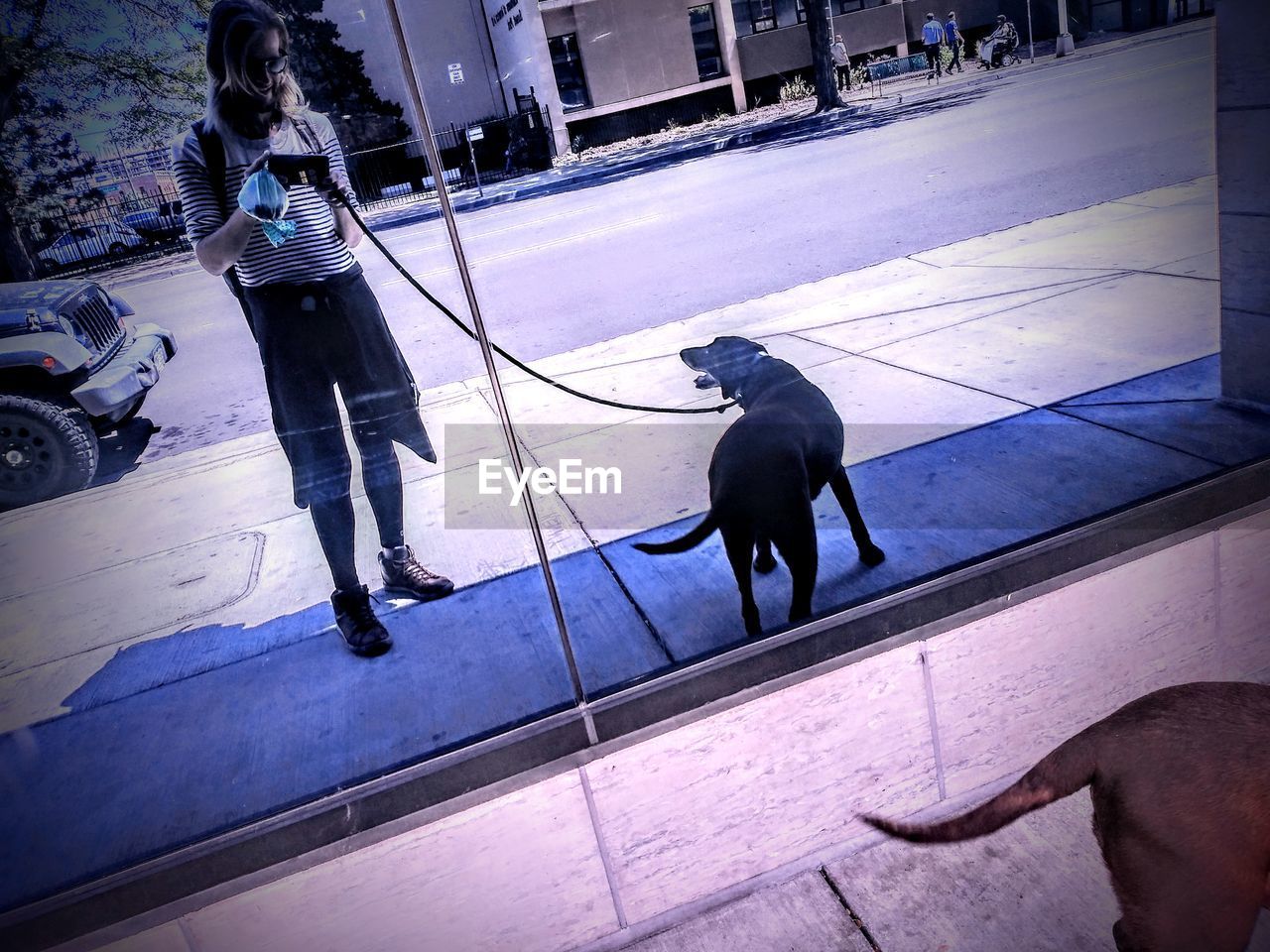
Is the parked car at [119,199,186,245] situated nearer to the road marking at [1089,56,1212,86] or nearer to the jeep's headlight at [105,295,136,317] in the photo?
the jeep's headlight at [105,295,136,317]

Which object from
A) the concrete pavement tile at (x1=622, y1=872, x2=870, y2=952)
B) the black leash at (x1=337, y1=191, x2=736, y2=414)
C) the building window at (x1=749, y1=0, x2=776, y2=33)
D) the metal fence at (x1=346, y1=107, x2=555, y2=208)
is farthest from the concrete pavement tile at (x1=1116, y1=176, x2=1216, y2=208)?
the concrete pavement tile at (x1=622, y1=872, x2=870, y2=952)

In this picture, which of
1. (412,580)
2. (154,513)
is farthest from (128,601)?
(412,580)

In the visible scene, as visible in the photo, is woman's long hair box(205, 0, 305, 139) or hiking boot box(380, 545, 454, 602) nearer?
woman's long hair box(205, 0, 305, 139)

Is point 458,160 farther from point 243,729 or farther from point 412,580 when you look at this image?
point 243,729

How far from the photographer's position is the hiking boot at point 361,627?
277cm

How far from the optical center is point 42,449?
1906mm

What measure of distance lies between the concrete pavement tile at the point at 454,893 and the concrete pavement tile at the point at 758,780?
0.40ft

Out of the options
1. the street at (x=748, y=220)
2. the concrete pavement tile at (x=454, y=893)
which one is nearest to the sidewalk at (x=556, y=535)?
the street at (x=748, y=220)

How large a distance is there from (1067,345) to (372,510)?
3.06 m

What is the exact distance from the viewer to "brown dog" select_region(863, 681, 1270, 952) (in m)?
1.91

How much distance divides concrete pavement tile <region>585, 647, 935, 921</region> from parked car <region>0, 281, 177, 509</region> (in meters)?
1.60

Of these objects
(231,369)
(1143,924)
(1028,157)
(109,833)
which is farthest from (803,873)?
(1028,157)

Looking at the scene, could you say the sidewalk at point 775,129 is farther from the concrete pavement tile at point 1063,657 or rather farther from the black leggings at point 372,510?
the concrete pavement tile at point 1063,657

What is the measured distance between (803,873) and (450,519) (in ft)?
5.47
